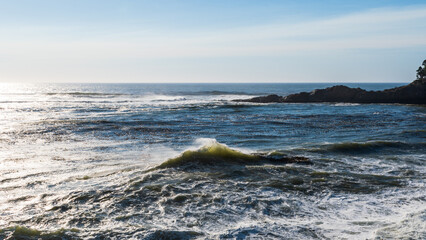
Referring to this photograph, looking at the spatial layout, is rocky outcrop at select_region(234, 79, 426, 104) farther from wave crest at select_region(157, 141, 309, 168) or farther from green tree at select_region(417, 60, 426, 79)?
wave crest at select_region(157, 141, 309, 168)

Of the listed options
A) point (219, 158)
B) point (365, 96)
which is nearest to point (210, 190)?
point (219, 158)

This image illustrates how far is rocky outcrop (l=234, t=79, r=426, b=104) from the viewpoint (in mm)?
52688

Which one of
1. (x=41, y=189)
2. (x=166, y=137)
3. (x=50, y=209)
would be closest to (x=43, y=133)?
(x=166, y=137)

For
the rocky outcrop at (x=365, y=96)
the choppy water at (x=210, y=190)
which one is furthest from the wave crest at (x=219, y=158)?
the rocky outcrop at (x=365, y=96)

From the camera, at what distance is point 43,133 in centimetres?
2281

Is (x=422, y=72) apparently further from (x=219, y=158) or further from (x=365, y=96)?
(x=219, y=158)

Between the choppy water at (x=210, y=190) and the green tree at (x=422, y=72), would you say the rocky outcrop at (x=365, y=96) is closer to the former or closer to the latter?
the green tree at (x=422, y=72)

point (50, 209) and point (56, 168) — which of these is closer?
point (50, 209)

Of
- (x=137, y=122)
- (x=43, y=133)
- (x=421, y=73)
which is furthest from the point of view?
(x=421, y=73)

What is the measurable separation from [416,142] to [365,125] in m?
8.58

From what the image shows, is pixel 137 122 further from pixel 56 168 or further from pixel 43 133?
pixel 56 168

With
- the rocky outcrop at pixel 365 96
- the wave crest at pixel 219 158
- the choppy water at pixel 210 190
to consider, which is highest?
the rocky outcrop at pixel 365 96

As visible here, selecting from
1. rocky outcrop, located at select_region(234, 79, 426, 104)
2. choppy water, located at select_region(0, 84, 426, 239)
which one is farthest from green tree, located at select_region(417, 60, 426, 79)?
choppy water, located at select_region(0, 84, 426, 239)

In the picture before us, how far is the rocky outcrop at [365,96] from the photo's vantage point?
173 feet
